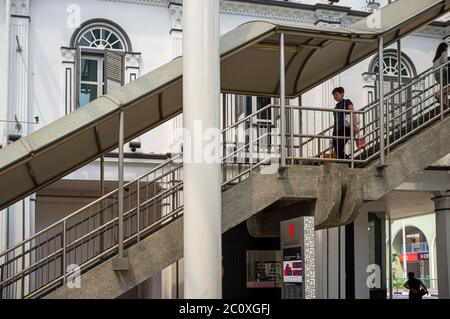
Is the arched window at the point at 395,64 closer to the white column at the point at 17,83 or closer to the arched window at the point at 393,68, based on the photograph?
the arched window at the point at 393,68

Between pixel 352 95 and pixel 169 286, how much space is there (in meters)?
6.59

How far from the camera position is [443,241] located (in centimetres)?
1720

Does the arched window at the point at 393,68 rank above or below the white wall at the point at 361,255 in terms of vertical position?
above

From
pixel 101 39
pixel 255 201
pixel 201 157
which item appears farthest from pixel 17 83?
pixel 201 157

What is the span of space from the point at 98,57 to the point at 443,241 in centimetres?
897

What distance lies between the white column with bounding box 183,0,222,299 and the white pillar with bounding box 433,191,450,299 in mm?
9814

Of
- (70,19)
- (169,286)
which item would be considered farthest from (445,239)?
(70,19)

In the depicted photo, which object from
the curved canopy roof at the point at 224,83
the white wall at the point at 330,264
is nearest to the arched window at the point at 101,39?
the curved canopy roof at the point at 224,83

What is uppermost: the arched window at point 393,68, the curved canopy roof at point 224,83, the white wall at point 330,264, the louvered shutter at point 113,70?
the arched window at point 393,68

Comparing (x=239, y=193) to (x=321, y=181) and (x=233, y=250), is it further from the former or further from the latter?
(x=233, y=250)

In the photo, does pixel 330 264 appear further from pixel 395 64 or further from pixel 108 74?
pixel 108 74

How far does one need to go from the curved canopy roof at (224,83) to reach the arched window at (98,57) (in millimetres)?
4774

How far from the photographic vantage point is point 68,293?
9.74 meters

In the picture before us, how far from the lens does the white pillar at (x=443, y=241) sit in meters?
17.1
